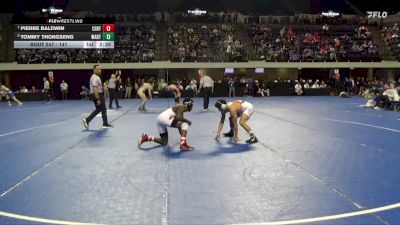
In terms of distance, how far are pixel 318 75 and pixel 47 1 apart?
81.1 ft

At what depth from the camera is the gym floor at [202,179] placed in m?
4.80

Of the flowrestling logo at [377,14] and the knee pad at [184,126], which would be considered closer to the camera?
the knee pad at [184,126]

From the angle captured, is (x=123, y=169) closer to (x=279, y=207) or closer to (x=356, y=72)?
(x=279, y=207)

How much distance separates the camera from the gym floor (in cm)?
480

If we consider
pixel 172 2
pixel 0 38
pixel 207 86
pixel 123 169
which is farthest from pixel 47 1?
pixel 123 169

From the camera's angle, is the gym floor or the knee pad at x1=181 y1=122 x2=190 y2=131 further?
the knee pad at x1=181 y1=122 x2=190 y2=131

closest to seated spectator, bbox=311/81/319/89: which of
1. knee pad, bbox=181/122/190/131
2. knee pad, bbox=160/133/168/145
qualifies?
knee pad, bbox=160/133/168/145

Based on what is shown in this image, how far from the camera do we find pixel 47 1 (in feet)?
118

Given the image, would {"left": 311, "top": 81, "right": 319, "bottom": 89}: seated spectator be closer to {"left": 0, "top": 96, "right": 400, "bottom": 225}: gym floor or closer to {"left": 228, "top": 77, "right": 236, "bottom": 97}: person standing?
{"left": 228, "top": 77, "right": 236, "bottom": 97}: person standing

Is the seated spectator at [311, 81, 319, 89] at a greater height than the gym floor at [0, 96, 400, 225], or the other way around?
the seated spectator at [311, 81, 319, 89]
